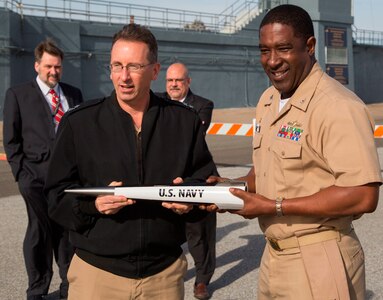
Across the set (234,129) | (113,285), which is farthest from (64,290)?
(234,129)

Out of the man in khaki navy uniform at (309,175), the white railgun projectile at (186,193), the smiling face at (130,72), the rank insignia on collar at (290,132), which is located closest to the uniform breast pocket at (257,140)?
the man in khaki navy uniform at (309,175)

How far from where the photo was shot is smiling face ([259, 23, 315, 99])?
2674 mm

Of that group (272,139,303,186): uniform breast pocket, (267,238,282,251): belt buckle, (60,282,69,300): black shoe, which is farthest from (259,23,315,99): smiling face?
(60,282,69,300): black shoe

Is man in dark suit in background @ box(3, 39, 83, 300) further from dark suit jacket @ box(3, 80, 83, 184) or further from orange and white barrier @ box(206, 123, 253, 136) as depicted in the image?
orange and white barrier @ box(206, 123, 253, 136)

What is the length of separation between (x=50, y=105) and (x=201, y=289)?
6.89 feet

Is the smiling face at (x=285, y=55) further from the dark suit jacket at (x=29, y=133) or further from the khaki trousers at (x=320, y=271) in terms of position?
the dark suit jacket at (x=29, y=133)

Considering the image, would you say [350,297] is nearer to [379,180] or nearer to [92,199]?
[379,180]

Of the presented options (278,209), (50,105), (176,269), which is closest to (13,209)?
(50,105)

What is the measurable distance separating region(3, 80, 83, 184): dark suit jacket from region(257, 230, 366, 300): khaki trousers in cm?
277

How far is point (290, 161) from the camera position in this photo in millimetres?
2656

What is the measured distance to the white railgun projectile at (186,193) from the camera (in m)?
2.66

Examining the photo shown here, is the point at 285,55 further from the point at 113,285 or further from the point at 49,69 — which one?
the point at 49,69

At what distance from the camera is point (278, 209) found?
262 centimetres

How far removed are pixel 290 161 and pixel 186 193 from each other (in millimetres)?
501
